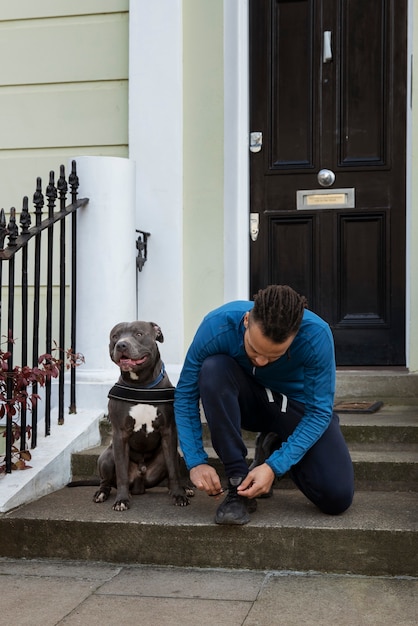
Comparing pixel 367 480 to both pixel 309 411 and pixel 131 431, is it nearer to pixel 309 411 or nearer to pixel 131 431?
pixel 309 411

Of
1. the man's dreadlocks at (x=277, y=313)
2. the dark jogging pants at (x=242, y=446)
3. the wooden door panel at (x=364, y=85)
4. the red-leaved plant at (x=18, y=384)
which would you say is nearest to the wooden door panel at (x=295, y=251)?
the wooden door panel at (x=364, y=85)

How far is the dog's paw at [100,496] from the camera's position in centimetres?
405

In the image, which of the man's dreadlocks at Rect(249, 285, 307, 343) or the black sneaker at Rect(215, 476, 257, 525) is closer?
the man's dreadlocks at Rect(249, 285, 307, 343)

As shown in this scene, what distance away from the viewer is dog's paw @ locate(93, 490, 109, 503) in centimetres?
405

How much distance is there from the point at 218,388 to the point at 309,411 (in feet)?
1.26

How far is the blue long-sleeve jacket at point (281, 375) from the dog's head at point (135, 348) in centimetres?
24

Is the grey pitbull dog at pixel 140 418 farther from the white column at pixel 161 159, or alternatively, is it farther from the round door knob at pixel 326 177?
the round door knob at pixel 326 177

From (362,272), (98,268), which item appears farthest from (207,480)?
(362,272)

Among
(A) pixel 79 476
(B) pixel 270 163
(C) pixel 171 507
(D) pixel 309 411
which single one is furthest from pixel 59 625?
(B) pixel 270 163

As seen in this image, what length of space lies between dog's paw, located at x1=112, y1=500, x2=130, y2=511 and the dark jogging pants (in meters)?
0.52

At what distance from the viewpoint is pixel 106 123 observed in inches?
230

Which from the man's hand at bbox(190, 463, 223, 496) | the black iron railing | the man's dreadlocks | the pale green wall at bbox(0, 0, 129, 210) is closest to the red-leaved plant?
the black iron railing

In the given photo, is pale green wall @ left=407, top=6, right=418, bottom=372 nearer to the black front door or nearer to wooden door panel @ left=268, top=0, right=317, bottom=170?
the black front door

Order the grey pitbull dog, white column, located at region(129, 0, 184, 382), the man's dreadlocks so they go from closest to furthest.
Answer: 1. the man's dreadlocks
2. the grey pitbull dog
3. white column, located at region(129, 0, 184, 382)
